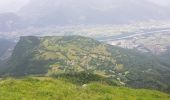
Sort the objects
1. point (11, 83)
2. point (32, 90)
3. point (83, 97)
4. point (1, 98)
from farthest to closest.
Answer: point (11, 83)
point (32, 90)
point (83, 97)
point (1, 98)

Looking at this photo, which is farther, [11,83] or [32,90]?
[11,83]

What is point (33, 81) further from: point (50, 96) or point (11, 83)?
point (50, 96)

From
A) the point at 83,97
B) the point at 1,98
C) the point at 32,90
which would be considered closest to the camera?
the point at 1,98

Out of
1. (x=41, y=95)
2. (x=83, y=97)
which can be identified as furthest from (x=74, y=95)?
(x=41, y=95)

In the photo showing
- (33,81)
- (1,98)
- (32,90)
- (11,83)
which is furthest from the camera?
(33,81)

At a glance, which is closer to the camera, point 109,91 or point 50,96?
point 50,96

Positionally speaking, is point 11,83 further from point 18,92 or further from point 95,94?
point 95,94

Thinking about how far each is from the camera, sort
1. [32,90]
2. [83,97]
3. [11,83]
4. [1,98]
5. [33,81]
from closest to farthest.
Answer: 1. [1,98]
2. [83,97]
3. [32,90]
4. [11,83]
5. [33,81]

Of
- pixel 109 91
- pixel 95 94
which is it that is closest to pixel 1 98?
pixel 95 94

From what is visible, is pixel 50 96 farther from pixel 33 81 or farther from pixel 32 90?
pixel 33 81
